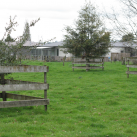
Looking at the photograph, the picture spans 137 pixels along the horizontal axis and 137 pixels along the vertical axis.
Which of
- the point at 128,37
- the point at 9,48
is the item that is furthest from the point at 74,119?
the point at 128,37

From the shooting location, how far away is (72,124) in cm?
623

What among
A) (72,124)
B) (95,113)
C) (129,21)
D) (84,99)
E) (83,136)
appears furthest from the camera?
(129,21)

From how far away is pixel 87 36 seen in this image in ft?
84.8

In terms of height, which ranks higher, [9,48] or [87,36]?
[87,36]

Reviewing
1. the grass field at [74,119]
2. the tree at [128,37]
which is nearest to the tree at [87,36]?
the tree at [128,37]

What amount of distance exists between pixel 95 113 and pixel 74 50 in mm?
19042

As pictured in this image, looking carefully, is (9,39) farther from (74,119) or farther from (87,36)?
(87,36)

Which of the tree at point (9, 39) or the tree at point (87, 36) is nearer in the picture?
the tree at point (9, 39)

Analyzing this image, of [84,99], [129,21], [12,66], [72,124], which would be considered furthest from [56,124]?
[129,21]

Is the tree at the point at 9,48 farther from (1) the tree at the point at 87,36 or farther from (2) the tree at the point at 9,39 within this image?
(1) the tree at the point at 87,36

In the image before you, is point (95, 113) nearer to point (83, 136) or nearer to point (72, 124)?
point (72, 124)

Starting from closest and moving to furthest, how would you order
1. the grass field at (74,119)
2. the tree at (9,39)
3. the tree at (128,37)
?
the grass field at (74,119), the tree at (9,39), the tree at (128,37)

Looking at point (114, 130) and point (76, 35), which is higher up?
point (76, 35)

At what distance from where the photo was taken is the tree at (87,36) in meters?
25.5
